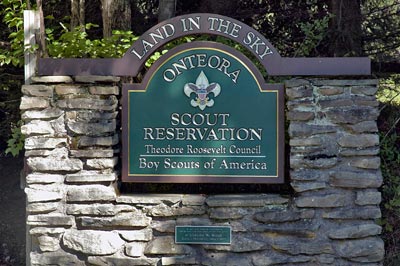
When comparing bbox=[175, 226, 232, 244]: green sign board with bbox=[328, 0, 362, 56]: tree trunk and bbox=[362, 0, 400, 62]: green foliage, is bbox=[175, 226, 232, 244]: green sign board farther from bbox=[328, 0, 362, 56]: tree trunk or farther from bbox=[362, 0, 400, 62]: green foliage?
bbox=[362, 0, 400, 62]: green foliage

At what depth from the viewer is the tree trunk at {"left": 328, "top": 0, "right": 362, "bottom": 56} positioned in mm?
5969

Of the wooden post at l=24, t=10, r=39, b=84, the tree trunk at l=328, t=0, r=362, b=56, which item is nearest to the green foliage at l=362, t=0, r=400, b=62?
the tree trunk at l=328, t=0, r=362, b=56

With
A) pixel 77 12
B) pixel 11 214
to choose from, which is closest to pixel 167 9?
pixel 77 12

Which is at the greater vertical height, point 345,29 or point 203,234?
point 345,29

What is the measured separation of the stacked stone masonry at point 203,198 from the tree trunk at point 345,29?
6.49 ft

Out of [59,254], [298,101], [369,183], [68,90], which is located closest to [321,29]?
[298,101]

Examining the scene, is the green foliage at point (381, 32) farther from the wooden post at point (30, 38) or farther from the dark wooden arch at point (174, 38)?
the wooden post at point (30, 38)

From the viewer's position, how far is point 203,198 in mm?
4152

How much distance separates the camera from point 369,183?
4074 mm

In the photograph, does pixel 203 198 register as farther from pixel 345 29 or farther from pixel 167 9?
pixel 345 29

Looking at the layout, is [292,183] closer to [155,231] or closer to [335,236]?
[335,236]

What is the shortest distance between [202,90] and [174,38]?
0.42 m

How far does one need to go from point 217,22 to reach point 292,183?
1239 millimetres

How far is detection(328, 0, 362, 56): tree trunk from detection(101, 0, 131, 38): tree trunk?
79.1 inches
